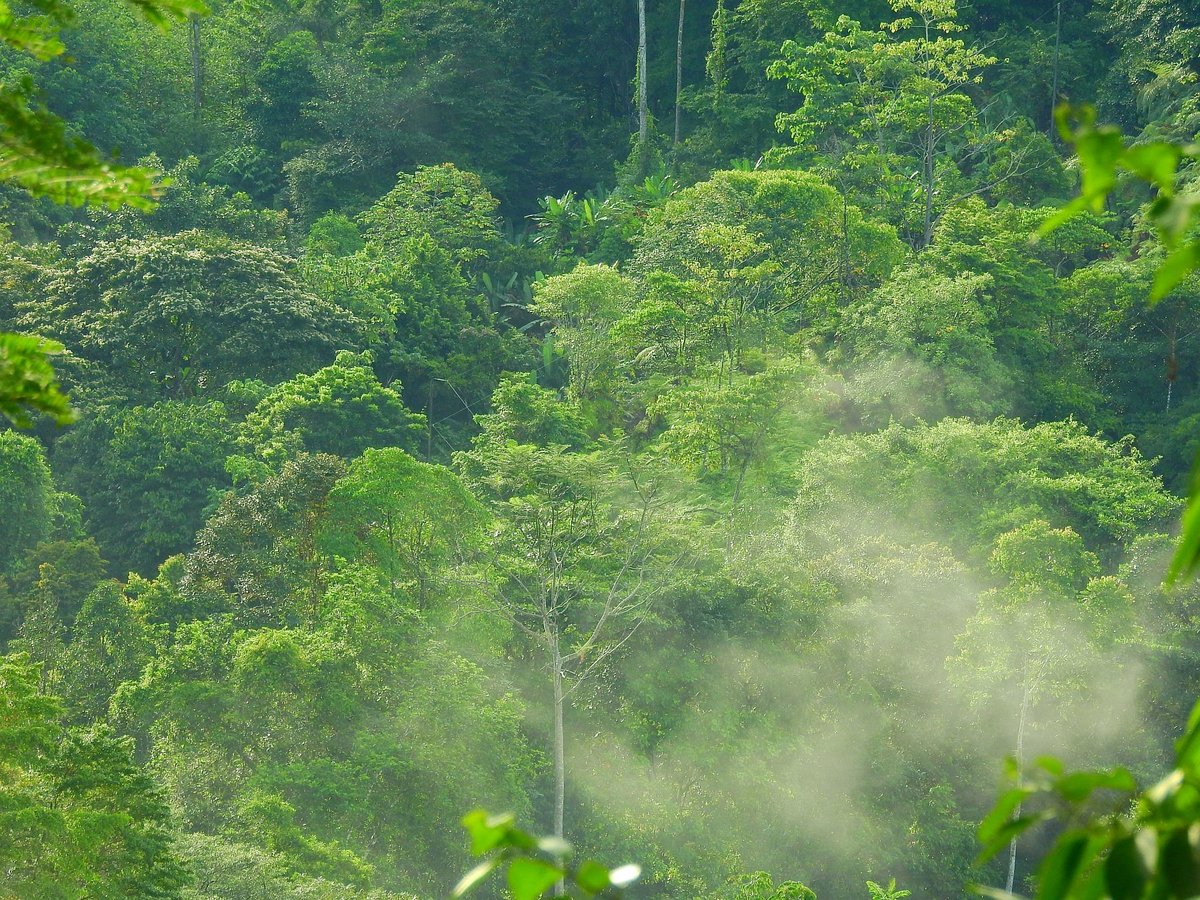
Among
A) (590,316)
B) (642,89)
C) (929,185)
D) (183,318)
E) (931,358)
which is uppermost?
(642,89)

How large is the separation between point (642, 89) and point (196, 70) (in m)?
11.2

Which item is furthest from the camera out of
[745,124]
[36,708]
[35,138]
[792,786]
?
[745,124]

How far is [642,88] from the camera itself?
3491 cm

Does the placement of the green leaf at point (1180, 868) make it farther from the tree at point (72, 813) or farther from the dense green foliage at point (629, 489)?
the tree at point (72, 813)

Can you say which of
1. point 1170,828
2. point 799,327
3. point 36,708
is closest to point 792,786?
point 36,708

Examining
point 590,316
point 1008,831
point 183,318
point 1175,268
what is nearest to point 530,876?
point 1008,831

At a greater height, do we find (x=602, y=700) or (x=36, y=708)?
(x=36, y=708)

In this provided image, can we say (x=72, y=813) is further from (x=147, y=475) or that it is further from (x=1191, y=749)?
(x=147, y=475)

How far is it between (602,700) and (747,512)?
437 cm

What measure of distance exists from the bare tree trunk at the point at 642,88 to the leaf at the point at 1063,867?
110 feet

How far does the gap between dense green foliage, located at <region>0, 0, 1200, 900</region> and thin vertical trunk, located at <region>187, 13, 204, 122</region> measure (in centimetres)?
308

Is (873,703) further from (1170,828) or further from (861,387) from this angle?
(1170,828)

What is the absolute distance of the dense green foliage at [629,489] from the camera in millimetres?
15703

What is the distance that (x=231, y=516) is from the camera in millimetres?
18609
